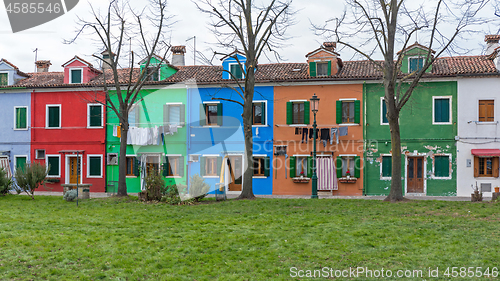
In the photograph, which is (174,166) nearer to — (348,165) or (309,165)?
(309,165)

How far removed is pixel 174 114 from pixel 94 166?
541 cm

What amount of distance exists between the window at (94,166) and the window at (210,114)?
6203 millimetres

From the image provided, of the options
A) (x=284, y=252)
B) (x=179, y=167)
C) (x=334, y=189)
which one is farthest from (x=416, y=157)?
(x=284, y=252)

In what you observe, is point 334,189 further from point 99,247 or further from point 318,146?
point 99,247

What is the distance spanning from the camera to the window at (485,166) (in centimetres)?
2150

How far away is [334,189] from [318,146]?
91.5 inches

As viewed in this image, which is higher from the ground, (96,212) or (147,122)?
(147,122)

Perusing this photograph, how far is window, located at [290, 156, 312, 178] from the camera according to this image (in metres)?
23.1

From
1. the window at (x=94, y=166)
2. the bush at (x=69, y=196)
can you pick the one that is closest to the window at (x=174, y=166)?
the window at (x=94, y=166)

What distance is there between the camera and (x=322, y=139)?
74.4ft

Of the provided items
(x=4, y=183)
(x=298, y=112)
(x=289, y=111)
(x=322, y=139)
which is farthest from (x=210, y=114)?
(x=4, y=183)

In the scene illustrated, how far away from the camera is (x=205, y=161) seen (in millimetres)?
24375

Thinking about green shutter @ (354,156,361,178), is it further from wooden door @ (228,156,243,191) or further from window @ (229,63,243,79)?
window @ (229,63,243,79)

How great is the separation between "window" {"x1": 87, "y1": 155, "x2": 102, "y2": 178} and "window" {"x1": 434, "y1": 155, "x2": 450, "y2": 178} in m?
17.6
